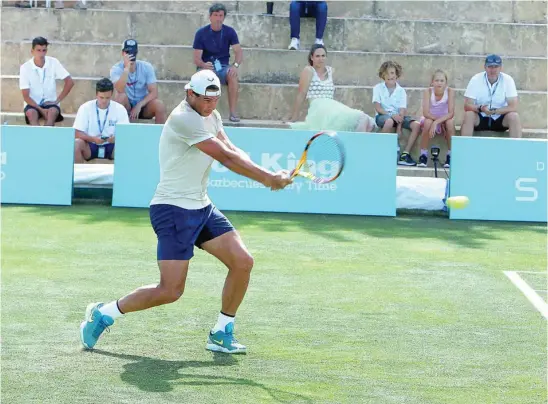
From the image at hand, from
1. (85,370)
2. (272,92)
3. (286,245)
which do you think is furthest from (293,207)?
(85,370)

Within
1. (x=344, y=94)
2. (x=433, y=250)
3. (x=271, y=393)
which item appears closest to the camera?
(x=271, y=393)

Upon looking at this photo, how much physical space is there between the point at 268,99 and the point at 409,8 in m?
3.73

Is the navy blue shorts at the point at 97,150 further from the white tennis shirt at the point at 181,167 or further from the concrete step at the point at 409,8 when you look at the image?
the white tennis shirt at the point at 181,167

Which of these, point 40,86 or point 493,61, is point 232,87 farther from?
point 493,61

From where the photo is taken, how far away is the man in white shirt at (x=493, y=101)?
Result: 57.4 feet

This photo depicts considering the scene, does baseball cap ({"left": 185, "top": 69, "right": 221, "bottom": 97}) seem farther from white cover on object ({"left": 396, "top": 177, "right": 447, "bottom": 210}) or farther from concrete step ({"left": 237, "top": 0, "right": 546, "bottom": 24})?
concrete step ({"left": 237, "top": 0, "right": 546, "bottom": 24})

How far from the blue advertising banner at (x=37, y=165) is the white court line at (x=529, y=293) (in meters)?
6.50

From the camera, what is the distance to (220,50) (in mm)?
18359

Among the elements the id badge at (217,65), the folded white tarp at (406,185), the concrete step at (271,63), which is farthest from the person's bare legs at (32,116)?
the id badge at (217,65)

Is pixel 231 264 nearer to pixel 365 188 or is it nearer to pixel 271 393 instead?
pixel 271 393

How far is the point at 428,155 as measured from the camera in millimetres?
17422

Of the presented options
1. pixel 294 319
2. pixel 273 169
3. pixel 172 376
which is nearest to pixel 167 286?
pixel 172 376

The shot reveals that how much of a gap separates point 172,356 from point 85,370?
710mm

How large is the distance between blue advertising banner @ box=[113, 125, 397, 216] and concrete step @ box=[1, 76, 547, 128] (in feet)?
14.8
